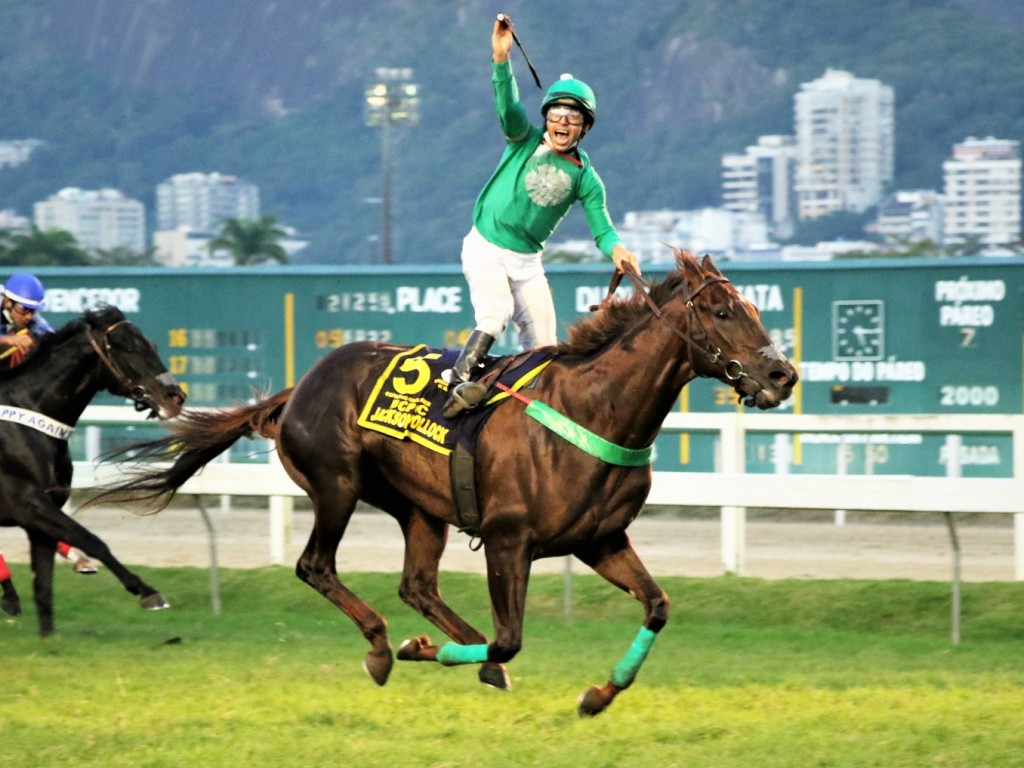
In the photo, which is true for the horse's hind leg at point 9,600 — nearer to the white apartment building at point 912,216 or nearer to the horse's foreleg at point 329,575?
the horse's foreleg at point 329,575

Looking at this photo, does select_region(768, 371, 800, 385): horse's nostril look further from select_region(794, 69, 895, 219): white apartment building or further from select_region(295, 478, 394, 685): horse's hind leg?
select_region(794, 69, 895, 219): white apartment building

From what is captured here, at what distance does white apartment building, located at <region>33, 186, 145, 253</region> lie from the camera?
256 feet

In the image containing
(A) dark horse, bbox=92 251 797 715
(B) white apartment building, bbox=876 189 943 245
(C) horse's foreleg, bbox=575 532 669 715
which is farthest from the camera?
(B) white apartment building, bbox=876 189 943 245

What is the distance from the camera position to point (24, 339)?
9.23 metres

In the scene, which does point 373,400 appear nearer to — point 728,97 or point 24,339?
point 24,339

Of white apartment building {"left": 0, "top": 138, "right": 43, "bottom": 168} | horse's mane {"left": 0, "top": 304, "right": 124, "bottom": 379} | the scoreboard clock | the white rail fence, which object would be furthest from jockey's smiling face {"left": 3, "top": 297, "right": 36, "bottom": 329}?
white apartment building {"left": 0, "top": 138, "right": 43, "bottom": 168}

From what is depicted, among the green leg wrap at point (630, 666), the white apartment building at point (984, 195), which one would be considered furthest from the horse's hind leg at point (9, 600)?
the white apartment building at point (984, 195)

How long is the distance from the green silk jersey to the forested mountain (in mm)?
71193

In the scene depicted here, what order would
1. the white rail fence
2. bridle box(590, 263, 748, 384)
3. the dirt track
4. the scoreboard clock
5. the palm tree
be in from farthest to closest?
the palm tree, the scoreboard clock, the dirt track, the white rail fence, bridle box(590, 263, 748, 384)

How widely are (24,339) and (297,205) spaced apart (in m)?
85.1

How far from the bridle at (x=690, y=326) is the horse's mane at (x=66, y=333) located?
12.0 feet

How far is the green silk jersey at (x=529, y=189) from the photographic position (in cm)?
661

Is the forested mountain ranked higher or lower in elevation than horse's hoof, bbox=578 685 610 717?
higher

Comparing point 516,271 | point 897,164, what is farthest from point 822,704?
point 897,164
